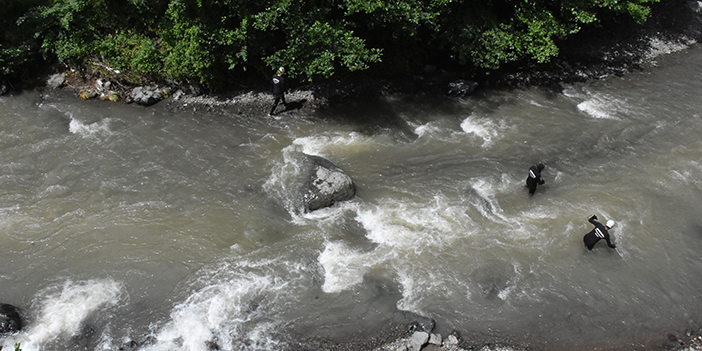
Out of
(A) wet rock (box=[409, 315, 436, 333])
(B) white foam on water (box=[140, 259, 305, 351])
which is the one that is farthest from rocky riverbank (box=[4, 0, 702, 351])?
(A) wet rock (box=[409, 315, 436, 333])

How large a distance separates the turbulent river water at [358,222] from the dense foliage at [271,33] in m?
1.98

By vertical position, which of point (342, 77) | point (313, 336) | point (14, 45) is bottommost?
point (313, 336)

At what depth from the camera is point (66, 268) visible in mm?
11531

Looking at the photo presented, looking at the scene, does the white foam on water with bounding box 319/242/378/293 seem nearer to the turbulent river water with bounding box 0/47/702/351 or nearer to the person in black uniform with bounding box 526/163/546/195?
the turbulent river water with bounding box 0/47/702/351

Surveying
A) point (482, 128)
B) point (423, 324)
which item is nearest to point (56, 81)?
point (482, 128)

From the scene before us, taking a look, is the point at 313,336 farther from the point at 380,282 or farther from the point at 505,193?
the point at 505,193

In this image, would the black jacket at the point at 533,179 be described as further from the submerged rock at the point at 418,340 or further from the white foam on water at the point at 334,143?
the submerged rock at the point at 418,340

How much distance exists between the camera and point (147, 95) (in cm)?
1733

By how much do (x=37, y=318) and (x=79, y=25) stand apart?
1327cm

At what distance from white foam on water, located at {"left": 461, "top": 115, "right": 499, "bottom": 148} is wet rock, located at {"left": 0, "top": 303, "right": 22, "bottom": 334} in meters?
14.7

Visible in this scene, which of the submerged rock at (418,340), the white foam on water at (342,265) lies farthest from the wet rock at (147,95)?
the submerged rock at (418,340)

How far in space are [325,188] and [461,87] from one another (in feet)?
27.5

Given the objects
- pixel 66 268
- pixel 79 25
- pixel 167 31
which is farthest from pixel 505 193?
pixel 79 25

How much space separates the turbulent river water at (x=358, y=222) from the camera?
412 inches
